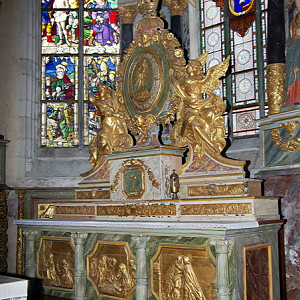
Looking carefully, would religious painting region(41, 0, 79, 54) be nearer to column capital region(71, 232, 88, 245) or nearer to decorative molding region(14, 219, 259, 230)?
decorative molding region(14, 219, 259, 230)

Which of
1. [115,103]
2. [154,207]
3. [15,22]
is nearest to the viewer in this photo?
[154,207]

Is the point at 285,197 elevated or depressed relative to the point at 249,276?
elevated

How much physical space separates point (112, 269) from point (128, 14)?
19.2 feet

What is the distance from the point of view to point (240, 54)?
10016 mm

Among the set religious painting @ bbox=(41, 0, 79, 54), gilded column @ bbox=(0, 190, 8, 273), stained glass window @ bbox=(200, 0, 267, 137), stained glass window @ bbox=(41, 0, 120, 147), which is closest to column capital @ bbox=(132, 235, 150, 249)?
stained glass window @ bbox=(200, 0, 267, 137)

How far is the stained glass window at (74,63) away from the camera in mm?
11547

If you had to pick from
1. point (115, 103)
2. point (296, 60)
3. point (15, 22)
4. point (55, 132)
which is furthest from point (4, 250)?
point (296, 60)

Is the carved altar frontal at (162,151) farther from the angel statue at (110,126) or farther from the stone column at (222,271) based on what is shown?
the stone column at (222,271)

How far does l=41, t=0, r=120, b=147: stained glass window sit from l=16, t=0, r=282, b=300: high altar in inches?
119

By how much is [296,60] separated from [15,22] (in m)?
6.59

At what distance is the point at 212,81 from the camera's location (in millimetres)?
7098

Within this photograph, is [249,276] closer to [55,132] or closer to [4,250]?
[4,250]

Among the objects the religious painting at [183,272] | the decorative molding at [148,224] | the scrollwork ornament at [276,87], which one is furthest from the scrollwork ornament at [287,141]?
the religious painting at [183,272]

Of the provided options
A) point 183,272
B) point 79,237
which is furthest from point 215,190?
point 79,237
